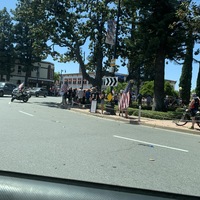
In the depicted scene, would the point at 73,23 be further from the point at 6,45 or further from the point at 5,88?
the point at 6,45

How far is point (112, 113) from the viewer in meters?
19.9

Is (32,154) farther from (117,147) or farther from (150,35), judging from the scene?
(150,35)

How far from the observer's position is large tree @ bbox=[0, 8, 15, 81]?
63688 mm

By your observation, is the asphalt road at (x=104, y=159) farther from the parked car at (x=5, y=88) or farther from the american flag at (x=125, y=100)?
the parked car at (x=5, y=88)

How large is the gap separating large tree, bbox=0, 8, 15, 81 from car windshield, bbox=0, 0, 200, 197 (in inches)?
675

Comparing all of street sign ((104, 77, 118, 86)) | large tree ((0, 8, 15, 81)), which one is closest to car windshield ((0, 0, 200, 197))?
street sign ((104, 77, 118, 86))

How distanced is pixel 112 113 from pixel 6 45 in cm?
5025

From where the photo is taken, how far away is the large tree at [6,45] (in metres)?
63.7

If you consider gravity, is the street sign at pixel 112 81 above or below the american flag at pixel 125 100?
above

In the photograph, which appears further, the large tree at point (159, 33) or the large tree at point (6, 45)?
the large tree at point (6, 45)

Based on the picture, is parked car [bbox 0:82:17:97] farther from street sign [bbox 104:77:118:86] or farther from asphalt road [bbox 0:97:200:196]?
asphalt road [bbox 0:97:200:196]

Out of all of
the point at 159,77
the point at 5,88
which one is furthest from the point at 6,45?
the point at 159,77

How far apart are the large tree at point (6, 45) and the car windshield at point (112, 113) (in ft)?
56.2

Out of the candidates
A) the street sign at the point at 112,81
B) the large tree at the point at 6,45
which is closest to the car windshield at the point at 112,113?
the street sign at the point at 112,81
